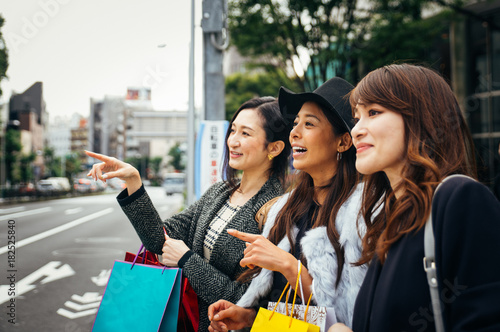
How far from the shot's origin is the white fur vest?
142cm

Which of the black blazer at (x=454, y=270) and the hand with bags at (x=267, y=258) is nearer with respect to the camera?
the black blazer at (x=454, y=270)

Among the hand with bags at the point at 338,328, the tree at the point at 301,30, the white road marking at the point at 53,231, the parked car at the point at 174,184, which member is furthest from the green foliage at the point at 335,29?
the parked car at the point at 174,184

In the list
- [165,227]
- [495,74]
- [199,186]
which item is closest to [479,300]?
[165,227]

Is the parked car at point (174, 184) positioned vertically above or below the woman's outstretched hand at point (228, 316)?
below

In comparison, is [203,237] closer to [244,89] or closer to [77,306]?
[77,306]

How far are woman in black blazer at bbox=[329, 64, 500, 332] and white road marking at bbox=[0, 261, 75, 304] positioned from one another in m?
2.13

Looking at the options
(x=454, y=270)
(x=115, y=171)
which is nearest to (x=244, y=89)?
(x=115, y=171)

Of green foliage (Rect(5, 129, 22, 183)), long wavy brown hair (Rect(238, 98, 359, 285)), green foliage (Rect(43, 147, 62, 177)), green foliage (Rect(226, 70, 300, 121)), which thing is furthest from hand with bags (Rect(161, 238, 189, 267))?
green foliage (Rect(226, 70, 300, 121))

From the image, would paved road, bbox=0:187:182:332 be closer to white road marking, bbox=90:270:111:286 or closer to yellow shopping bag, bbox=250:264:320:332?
white road marking, bbox=90:270:111:286

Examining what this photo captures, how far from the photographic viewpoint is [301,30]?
8.78 m

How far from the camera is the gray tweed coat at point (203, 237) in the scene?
185 centimetres

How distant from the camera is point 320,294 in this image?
4.66 feet

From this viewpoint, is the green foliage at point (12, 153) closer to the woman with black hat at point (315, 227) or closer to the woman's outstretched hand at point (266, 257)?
the woman with black hat at point (315, 227)

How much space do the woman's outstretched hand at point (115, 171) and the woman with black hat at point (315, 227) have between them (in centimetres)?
76
